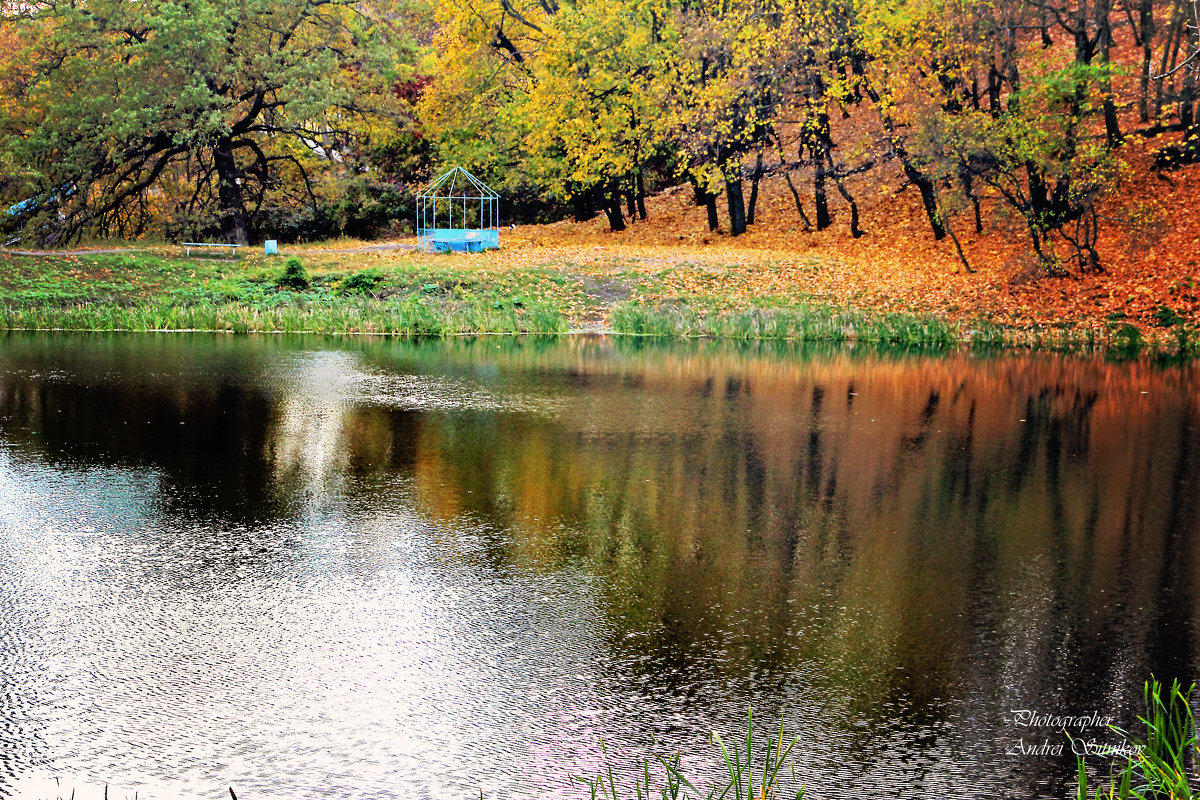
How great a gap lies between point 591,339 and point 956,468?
13414mm

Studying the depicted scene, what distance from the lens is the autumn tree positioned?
3475cm

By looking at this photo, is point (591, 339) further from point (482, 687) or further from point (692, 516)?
point (482, 687)

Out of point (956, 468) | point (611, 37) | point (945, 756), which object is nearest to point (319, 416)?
point (956, 468)

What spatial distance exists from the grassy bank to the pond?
29.0 feet

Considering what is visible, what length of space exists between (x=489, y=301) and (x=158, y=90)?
1488cm

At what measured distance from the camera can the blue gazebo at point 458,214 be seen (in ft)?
122

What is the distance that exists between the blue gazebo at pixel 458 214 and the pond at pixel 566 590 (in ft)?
76.1

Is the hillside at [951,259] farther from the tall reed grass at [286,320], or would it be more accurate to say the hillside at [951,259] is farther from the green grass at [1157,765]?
the green grass at [1157,765]

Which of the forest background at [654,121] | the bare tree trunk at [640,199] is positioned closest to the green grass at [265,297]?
the forest background at [654,121]

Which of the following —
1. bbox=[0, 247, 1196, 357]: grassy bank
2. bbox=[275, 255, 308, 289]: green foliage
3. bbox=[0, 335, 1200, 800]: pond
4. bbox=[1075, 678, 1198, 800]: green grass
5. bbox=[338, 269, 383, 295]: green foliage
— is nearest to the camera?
bbox=[1075, 678, 1198, 800]: green grass

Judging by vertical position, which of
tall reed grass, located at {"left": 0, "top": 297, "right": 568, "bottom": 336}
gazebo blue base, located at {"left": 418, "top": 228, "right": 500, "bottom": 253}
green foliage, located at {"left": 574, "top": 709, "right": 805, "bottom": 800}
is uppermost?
gazebo blue base, located at {"left": 418, "top": 228, "right": 500, "bottom": 253}

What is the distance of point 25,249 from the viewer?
3594cm

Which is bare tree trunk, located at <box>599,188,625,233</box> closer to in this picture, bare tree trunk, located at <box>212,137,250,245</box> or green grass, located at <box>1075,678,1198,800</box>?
bare tree trunk, located at <box>212,137,250,245</box>

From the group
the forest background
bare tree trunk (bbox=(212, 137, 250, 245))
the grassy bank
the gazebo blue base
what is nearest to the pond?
the grassy bank
